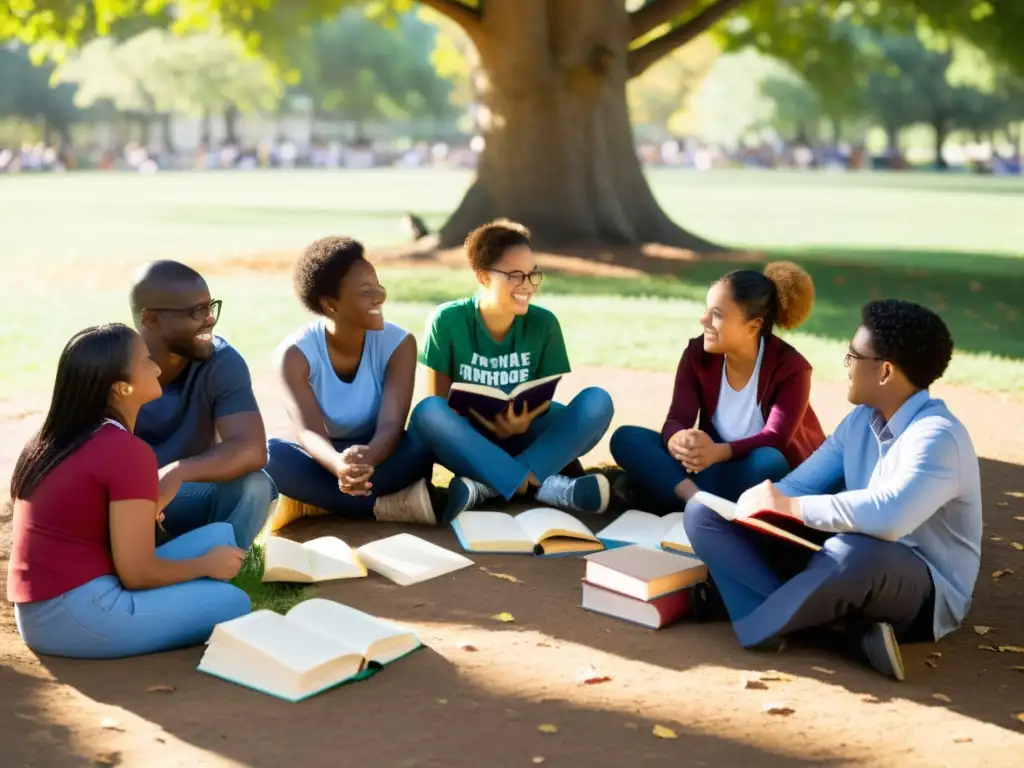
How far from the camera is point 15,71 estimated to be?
71.9 metres

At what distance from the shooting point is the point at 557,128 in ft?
59.6

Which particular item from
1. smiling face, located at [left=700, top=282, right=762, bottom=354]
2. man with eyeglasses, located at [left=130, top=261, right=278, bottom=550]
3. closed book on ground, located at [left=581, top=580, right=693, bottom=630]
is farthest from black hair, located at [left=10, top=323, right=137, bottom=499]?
smiling face, located at [left=700, top=282, right=762, bottom=354]

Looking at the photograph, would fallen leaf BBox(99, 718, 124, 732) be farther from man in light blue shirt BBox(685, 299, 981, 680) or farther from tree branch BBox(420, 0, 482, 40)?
tree branch BBox(420, 0, 482, 40)

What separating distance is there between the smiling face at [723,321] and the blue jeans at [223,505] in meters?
2.01

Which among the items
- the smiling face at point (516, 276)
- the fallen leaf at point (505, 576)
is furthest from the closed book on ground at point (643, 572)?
the smiling face at point (516, 276)

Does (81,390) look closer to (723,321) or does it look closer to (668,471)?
(723,321)

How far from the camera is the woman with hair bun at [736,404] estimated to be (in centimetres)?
582

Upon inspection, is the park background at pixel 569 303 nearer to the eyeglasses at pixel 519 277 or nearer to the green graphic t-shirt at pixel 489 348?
the green graphic t-shirt at pixel 489 348

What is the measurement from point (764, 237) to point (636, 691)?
20936mm

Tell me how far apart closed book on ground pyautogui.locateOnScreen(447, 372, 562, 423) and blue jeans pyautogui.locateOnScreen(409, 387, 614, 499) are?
0.36 ft

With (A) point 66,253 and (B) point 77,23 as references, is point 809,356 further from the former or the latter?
(B) point 77,23

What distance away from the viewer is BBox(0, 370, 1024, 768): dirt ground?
3.76m

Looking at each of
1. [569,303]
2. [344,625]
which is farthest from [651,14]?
[344,625]

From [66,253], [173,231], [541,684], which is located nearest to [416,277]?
[66,253]
